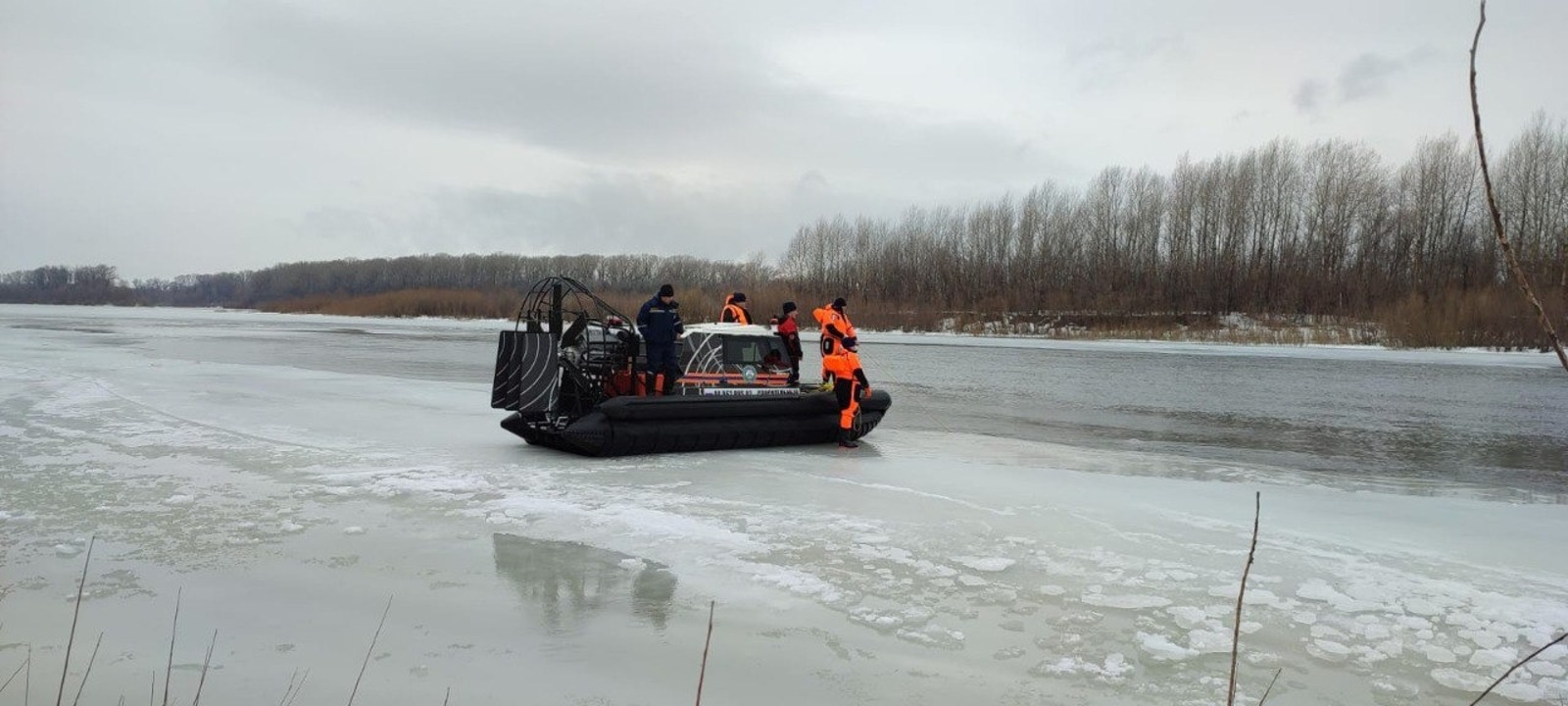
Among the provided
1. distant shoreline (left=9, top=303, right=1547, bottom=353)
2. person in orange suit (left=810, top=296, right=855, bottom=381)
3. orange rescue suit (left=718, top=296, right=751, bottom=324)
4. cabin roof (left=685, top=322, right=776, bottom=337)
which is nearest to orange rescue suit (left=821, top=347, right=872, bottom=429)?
person in orange suit (left=810, top=296, right=855, bottom=381)

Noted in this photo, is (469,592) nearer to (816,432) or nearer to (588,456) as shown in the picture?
(588,456)

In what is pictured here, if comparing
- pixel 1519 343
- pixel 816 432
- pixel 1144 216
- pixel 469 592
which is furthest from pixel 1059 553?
pixel 1144 216

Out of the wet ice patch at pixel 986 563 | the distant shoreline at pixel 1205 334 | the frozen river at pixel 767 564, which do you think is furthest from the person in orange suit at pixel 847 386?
the distant shoreline at pixel 1205 334

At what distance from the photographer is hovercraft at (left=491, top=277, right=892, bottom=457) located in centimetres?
864

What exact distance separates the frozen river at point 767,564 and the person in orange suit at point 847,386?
0.30 m

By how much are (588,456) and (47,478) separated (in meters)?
4.12

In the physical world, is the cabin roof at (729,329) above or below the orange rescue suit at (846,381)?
above

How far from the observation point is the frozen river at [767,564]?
3684mm

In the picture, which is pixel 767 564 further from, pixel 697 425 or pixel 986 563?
pixel 697 425

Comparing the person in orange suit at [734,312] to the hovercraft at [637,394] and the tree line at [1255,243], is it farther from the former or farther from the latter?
the tree line at [1255,243]

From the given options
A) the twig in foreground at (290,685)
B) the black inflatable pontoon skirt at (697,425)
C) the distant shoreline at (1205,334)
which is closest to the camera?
the twig in foreground at (290,685)

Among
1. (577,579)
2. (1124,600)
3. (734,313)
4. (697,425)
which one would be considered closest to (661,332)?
(697,425)

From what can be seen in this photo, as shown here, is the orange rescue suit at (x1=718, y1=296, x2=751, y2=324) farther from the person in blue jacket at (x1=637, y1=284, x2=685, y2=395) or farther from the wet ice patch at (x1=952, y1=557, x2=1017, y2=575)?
the wet ice patch at (x1=952, y1=557, x2=1017, y2=575)

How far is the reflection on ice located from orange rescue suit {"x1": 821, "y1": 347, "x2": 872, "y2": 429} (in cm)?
460
